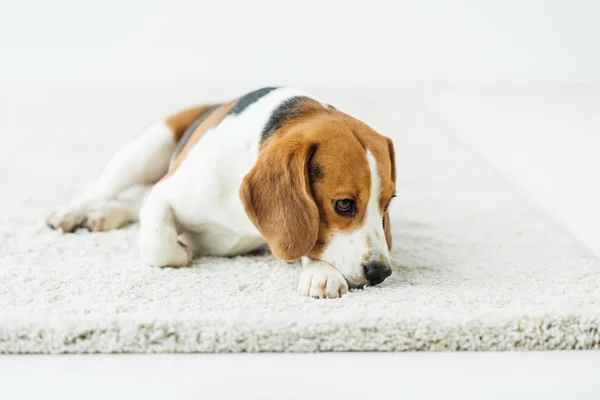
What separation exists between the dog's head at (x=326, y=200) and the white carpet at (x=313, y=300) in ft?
0.42

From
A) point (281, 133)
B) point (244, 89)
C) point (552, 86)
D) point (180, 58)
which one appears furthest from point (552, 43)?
point (281, 133)

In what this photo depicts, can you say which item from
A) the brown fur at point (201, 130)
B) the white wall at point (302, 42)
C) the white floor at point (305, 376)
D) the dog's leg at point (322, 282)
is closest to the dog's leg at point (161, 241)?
the brown fur at point (201, 130)

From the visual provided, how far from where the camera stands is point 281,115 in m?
3.11

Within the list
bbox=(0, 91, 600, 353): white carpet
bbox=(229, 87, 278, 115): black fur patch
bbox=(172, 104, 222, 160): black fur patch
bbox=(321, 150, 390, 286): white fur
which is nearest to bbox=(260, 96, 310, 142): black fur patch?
bbox=(229, 87, 278, 115): black fur patch

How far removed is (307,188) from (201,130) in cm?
77

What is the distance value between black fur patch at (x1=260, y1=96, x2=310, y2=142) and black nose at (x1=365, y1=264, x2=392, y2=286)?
62 cm

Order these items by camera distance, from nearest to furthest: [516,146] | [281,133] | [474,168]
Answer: [281,133] < [474,168] < [516,146]

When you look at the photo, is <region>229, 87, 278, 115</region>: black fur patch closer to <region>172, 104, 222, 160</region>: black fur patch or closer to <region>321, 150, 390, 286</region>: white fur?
<region>172, 104, 222, 160</region>: black fur patch

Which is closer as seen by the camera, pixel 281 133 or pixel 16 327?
pixel 16 327

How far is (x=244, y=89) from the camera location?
8.12 m

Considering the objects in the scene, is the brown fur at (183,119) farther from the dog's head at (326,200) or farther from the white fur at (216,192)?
the dog's head at (326,200)

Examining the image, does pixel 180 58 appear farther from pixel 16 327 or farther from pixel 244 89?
pixel 16 327

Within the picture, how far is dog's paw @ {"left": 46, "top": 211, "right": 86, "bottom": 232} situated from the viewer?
3.58 metres

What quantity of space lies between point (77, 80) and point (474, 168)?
4.81 m
